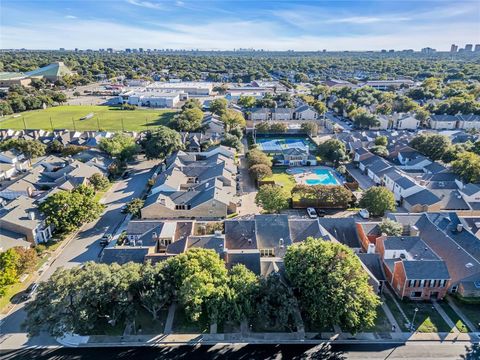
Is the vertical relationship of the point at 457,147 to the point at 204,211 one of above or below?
above

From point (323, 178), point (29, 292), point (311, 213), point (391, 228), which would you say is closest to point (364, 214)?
point (311, 213)

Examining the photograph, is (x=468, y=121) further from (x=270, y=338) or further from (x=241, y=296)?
(x=241, y=296)

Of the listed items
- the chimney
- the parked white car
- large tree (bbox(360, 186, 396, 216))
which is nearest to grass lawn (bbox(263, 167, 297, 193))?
the parked white car

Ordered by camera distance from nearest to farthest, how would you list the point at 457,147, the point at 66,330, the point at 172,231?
the point at 66,330, the point at 172,231, the point at 457,147

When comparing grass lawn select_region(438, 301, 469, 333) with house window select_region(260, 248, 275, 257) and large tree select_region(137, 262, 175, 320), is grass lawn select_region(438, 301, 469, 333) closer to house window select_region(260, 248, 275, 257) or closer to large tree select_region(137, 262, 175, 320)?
house window select_region(260, 248, 275, 257)

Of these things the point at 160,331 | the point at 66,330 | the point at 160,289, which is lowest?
the point at 160,331

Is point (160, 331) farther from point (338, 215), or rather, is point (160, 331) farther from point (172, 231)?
point (338, 215)

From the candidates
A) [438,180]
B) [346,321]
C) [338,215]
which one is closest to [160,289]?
[346,321]

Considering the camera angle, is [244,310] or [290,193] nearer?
[244,310]

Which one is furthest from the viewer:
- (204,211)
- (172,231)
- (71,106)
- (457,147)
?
(71,106)
